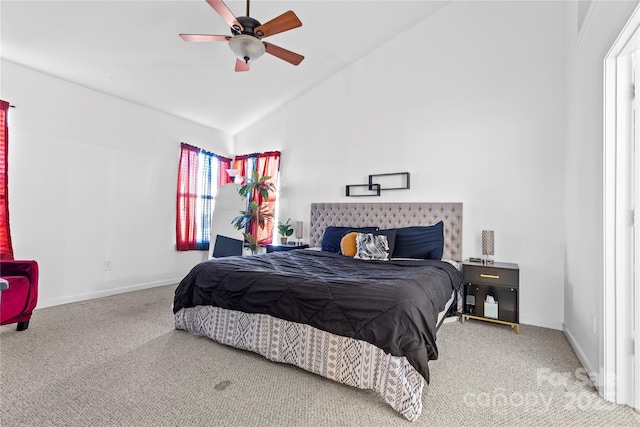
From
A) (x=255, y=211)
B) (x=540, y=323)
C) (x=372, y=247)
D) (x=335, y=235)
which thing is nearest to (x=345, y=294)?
(x=372, y=247)

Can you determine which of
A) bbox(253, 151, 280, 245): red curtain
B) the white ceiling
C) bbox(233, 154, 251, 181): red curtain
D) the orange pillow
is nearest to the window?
bbox(233, 154, 251, 181): red curtain

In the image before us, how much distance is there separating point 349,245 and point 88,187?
355cm

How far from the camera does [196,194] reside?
17.6 ft

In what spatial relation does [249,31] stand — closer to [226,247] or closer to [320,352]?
[320,352]

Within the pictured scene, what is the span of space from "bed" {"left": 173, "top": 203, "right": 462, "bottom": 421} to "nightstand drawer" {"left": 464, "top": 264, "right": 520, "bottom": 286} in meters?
0.12

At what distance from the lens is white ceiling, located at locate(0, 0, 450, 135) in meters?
2.89

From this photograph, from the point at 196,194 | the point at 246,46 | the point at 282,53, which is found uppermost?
the point at 282,53

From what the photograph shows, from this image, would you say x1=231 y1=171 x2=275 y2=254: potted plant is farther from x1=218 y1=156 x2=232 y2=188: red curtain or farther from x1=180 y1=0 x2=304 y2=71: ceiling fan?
x1=180 y1=0 x2=304 y2=71: ceiling fan

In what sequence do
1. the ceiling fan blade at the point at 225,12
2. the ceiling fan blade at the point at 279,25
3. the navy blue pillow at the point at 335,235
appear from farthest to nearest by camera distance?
1. the navy blue pillow at the point at 335,235
2. the ceiling fan blade at the point at 279,25
3. the ceiling fan blade at the point at 225,12

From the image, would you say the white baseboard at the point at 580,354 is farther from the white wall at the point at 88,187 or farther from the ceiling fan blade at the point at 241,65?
the white wall at the point at 88,187

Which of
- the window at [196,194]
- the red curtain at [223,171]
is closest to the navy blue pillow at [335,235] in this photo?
the window at [196,194]

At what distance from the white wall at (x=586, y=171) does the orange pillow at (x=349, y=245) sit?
6.86 feet

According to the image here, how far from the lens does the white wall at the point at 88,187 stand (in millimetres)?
3482

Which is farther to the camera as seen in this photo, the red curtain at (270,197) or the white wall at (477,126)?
the red curtain at (270,197)
